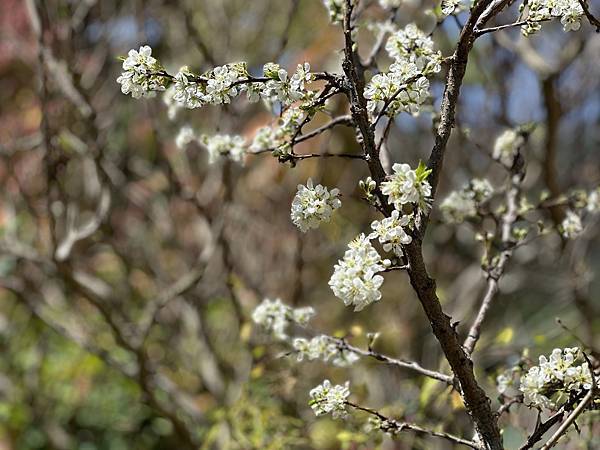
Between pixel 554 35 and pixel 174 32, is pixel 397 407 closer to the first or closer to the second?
pixel 554 35

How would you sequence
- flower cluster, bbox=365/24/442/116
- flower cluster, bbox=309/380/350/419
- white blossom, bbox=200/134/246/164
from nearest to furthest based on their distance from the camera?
flower cluster, bbox=365/24/442/116 → flower cluster, bbox=309/380/350/419 → white blossom, bbox=200/134/246/164

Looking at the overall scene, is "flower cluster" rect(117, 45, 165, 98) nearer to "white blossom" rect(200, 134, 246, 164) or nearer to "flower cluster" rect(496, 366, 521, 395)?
"white blossom" rect(200, 134, 246, 164)

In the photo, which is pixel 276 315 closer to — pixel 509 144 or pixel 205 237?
pixel 509 144

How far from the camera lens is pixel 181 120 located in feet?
11.3

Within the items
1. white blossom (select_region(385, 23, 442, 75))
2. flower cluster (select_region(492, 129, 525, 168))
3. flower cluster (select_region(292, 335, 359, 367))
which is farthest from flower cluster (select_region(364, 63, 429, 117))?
flower cluster (select_region(492, 129, 525, 168))

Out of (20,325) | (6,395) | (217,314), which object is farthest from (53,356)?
(217,314)

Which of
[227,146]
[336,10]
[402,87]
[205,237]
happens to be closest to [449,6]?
[402,87]

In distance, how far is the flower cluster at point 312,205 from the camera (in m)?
0.94

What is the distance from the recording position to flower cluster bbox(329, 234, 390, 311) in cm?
88

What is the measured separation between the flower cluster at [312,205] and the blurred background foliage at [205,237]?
112 centimetres

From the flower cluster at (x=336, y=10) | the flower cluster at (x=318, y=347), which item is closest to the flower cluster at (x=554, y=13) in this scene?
the flower cluster at (x=336, y=10)

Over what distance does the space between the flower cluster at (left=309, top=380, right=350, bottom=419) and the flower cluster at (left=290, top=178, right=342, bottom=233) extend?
295 millimetres

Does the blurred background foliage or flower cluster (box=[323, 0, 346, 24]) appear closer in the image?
flower cluster (box=[323, 0, 346, 24])

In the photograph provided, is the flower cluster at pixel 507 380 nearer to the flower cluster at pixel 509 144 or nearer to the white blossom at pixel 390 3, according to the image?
the flower cluster at pixel 509 144
